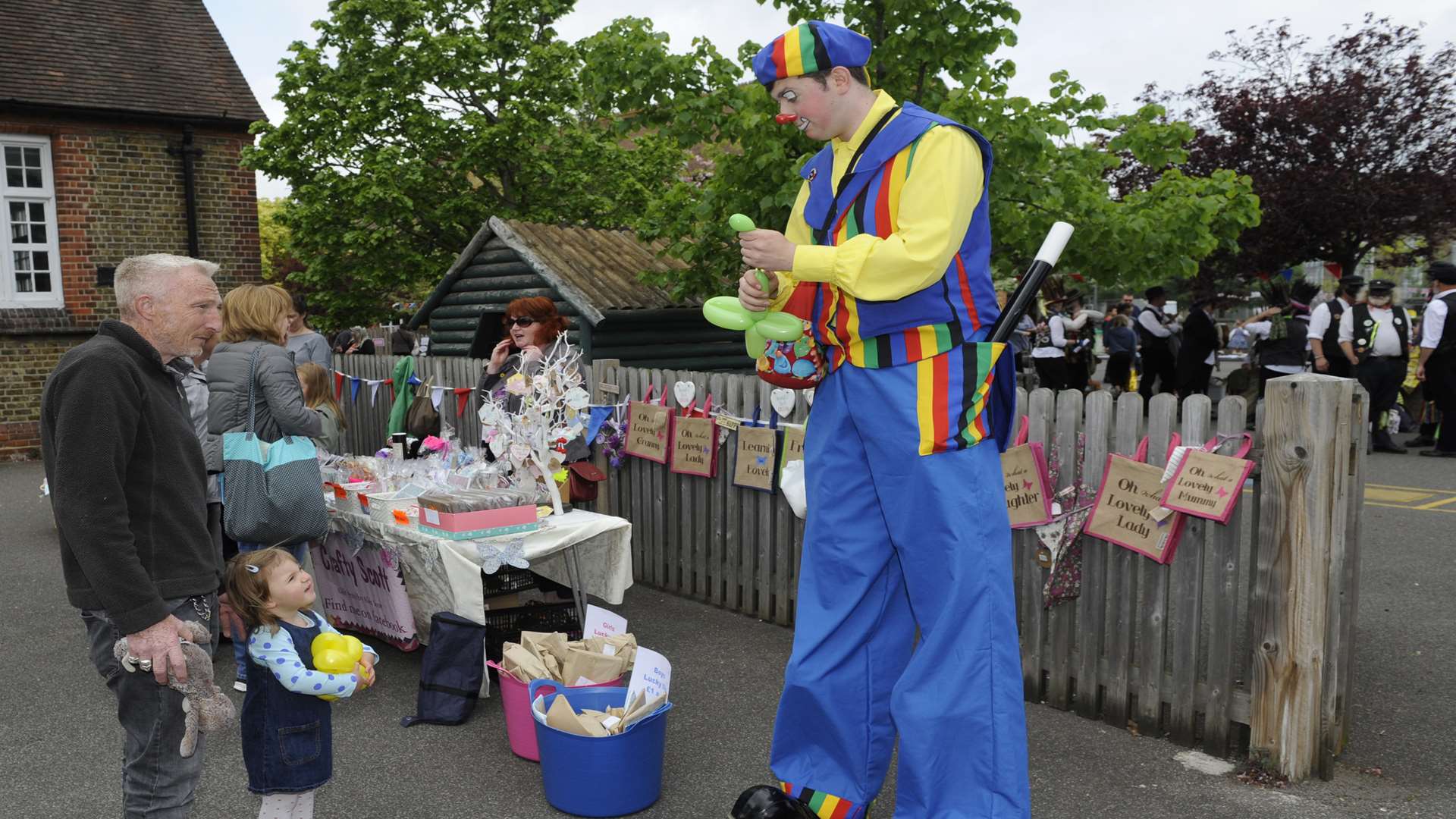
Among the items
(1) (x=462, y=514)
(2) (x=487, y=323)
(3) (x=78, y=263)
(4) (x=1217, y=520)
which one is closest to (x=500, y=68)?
(3) (x=78, y=263)

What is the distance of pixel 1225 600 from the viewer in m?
3.90

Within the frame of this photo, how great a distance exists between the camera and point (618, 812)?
3.55 meters

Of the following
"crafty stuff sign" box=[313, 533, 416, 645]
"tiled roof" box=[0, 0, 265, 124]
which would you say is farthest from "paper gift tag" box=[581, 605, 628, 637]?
"tiled roof" box=[0, 0, 265, 124]

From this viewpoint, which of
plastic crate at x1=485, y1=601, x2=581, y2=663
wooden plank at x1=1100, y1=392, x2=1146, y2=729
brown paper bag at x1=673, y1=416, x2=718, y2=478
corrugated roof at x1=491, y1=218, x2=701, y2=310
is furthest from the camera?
corrugated roof at x1=491, y1=218, x2=701, y2=310

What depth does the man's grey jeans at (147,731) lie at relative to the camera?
2.61 m

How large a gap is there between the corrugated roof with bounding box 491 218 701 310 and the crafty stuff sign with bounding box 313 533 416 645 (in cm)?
396

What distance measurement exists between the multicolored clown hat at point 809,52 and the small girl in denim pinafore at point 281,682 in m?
1.80

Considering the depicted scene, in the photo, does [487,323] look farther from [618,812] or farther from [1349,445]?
[1349,445]

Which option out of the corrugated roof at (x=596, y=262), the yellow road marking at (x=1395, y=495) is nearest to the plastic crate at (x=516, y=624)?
the corrugated roof at (x=596, y=262)

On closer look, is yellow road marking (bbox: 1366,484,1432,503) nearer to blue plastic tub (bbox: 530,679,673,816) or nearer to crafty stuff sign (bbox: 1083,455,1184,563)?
crafty stuff sign (bbox: 1083,455,1184,563)

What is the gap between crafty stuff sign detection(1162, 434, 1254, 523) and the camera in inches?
149

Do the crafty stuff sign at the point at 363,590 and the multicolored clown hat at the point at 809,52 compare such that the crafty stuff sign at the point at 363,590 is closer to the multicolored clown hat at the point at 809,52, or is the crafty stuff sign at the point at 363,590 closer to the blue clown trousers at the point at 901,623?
the blue clown trousers at the point at 901,623

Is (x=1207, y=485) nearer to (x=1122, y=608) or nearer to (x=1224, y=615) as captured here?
(x=1224, y=615)

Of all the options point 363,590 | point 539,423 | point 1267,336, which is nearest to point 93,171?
point 363,590
